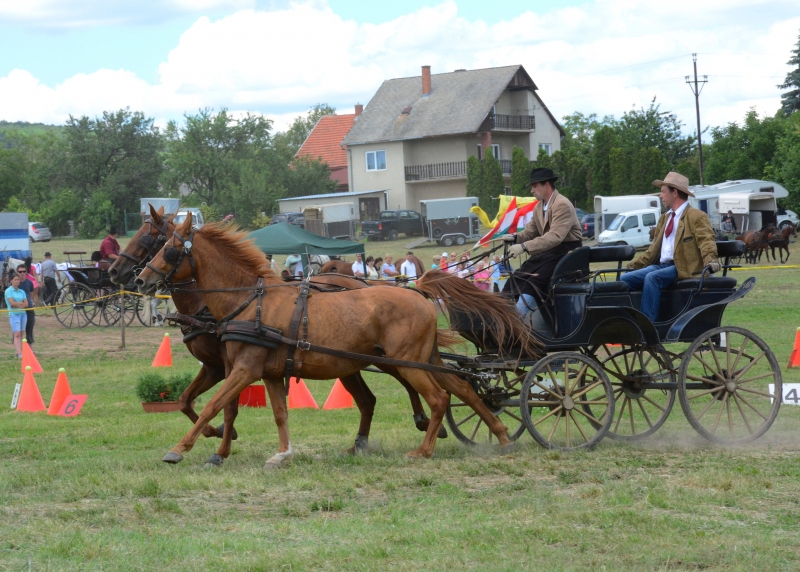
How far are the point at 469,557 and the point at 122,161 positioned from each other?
58.4 metres

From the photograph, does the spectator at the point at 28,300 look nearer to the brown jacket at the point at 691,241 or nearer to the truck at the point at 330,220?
the brown jacket at the point at 691,241

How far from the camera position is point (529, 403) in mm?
7918

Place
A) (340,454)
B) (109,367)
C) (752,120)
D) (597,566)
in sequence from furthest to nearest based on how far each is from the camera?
1. (752,120)
2. (109,367)
3. (340,454)
4. (597,566)

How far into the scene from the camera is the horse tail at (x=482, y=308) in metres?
8.09

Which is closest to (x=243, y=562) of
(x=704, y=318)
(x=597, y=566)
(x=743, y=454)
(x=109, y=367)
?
(x=597, y=566)

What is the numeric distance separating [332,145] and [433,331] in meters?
70.5

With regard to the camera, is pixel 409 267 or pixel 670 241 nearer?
pixel 670 241

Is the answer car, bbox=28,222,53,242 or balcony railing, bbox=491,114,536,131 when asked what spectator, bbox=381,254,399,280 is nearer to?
car, bbox=28,222,53,242

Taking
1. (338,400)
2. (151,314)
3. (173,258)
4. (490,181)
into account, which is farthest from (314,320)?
(490,181)

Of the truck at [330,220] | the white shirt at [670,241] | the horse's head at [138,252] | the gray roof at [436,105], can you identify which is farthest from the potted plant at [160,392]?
the gray roof at [436,105]

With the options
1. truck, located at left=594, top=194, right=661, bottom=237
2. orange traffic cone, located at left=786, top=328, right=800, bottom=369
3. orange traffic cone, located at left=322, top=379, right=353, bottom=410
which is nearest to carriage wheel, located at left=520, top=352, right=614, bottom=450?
orange traffic cone, located at left=322, top=379, right=353, bottom=410

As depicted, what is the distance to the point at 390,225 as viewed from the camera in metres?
50.2

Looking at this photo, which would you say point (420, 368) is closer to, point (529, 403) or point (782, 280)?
point (529, 403)

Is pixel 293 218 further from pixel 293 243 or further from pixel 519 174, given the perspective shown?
pixel 293 243
